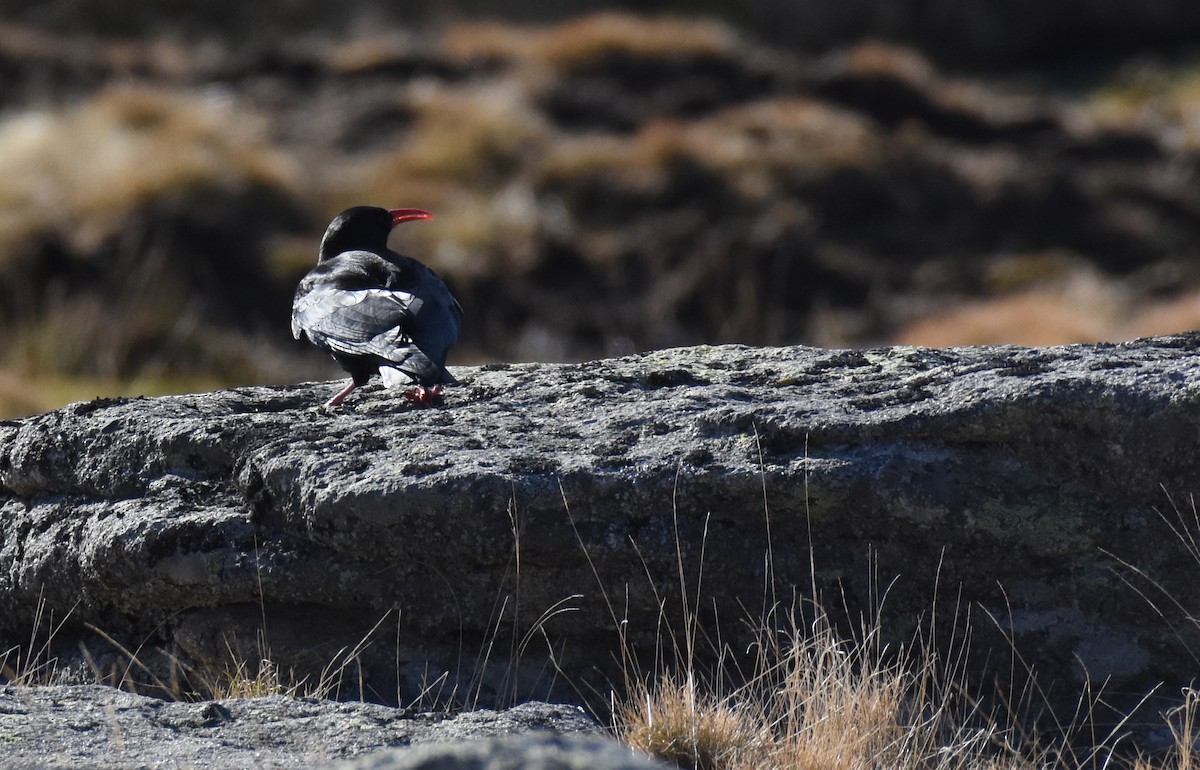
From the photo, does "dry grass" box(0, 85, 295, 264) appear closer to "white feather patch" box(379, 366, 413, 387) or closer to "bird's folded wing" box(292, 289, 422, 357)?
"bird's folded wing" box(292, 289, 422, 357)

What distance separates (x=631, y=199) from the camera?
1966cm

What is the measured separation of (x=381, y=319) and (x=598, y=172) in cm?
1515

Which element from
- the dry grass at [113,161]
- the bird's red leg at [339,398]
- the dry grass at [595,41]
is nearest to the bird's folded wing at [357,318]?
the bird's red leg at [339,398]

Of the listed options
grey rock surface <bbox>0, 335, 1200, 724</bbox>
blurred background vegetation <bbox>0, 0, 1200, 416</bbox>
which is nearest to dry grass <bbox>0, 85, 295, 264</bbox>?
blurred background vegetation <bbox>0, 0, 1200, 416</bbox>

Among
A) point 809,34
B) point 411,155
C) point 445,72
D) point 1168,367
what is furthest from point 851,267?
point 1168,367

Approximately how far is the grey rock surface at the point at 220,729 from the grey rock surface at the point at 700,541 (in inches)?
16.2

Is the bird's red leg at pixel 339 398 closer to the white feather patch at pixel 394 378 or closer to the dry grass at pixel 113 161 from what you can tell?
the white feather patch at pixel 394 378

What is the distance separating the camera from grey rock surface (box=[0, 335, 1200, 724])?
13.1ft

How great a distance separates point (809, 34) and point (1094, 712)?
2692 centimetres

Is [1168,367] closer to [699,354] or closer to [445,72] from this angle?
[699,354]

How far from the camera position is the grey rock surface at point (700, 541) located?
4.00 m

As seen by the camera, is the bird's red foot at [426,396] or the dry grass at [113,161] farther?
the dry grass at [113,161]

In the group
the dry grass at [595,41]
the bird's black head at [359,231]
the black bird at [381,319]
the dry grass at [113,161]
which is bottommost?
the black bird at [381,319]

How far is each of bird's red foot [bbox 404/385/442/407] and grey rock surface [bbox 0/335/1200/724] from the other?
0.56 m
